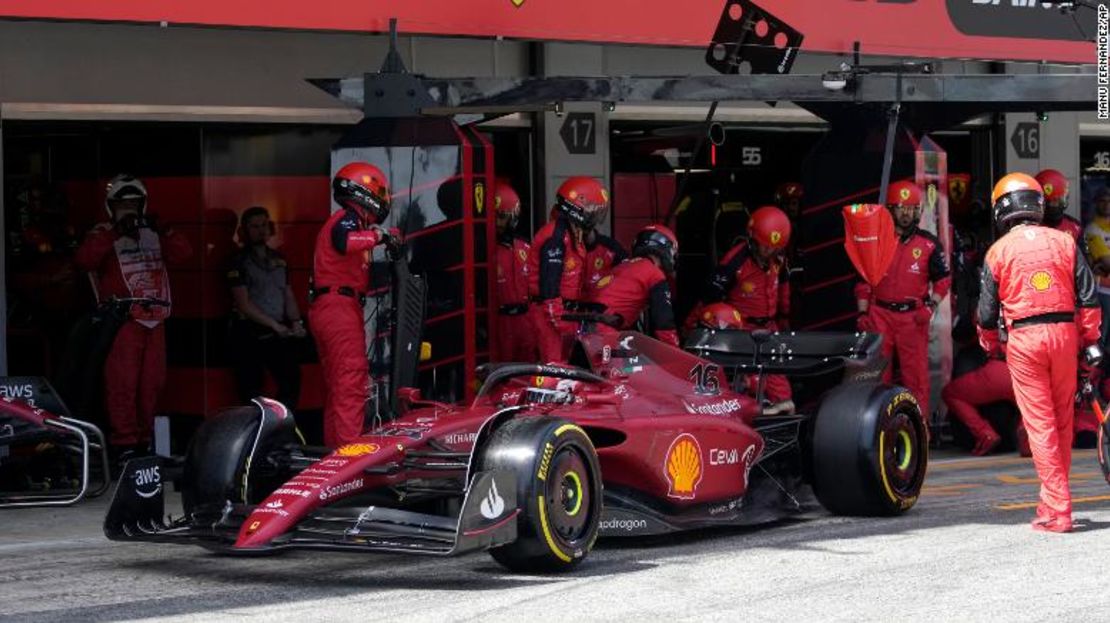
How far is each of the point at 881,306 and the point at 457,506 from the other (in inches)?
253

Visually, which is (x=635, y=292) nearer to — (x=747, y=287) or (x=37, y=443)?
(x=747, y=287)

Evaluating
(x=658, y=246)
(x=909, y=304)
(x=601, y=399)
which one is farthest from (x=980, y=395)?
(x=601, y=399)

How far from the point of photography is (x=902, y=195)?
1558cm

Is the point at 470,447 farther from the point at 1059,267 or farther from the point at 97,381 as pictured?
→ the point at 97,381

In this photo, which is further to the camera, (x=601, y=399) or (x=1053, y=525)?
(x=1053, y=525)

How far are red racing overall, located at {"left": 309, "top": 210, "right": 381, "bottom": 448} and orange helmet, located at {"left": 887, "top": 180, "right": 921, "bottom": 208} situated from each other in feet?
14.4

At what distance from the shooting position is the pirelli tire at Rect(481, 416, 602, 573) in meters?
9.00

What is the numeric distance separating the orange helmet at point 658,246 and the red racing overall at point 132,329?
327 centimetres

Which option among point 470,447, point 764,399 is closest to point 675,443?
point 470,447

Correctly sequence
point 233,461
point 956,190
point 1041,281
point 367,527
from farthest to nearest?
point 956,190, point 1041,281, point 233,461, point 367,527

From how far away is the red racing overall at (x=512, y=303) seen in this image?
49.0 feet

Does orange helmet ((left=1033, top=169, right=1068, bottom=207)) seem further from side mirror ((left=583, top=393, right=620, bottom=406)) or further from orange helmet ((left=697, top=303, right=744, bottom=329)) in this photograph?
side mirror ((left=583, top=393, right=620, bottom=406))

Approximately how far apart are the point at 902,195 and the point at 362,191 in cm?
453

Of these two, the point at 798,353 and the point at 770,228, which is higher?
the point at 770,228
